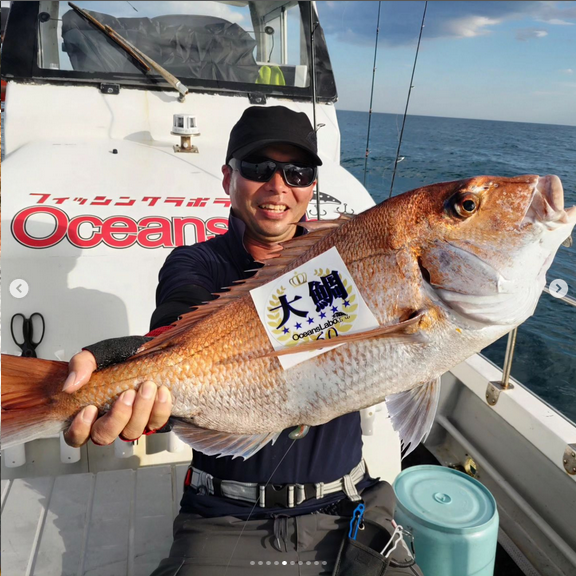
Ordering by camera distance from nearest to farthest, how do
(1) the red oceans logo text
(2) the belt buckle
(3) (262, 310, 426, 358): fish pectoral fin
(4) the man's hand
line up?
(3) (262, 310, 426, 358): fish pectoral fin → (4) the man's hand → (2) the belt buckle → (1) the red oceans logo text

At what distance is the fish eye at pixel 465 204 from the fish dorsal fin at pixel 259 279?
328mm

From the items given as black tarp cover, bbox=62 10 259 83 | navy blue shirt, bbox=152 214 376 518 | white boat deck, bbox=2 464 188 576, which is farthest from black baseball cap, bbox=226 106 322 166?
black tarp cover, bbox=62 10 259 83

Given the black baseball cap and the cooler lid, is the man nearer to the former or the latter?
the black baseball cap

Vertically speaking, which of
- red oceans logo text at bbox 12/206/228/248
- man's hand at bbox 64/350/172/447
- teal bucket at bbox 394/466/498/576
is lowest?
teal bucket at bbox 394/466/498/576

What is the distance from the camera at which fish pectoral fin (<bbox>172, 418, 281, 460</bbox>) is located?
1623mm

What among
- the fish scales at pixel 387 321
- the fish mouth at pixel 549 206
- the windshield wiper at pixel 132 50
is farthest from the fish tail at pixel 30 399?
the windshield wiper at pixel 132 50

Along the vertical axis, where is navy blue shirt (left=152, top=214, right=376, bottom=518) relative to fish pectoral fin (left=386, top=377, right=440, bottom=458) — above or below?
below

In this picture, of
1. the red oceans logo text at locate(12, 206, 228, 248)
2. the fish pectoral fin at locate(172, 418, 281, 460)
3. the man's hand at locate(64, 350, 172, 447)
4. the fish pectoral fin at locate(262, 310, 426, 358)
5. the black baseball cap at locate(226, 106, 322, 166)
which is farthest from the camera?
the red oceans logo text at locate(12, 206, 228, 248)

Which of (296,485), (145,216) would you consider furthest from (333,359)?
(145,216)

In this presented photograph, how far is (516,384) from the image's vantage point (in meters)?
3.22

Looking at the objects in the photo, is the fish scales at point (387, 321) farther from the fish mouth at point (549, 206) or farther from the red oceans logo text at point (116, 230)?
the red oceans logo text at point (116, 230)

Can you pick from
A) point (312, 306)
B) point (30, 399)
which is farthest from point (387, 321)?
point (30, 399)

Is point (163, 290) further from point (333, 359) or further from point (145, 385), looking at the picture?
point (333, 359)

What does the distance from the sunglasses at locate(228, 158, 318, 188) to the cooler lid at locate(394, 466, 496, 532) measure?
1662 mm
